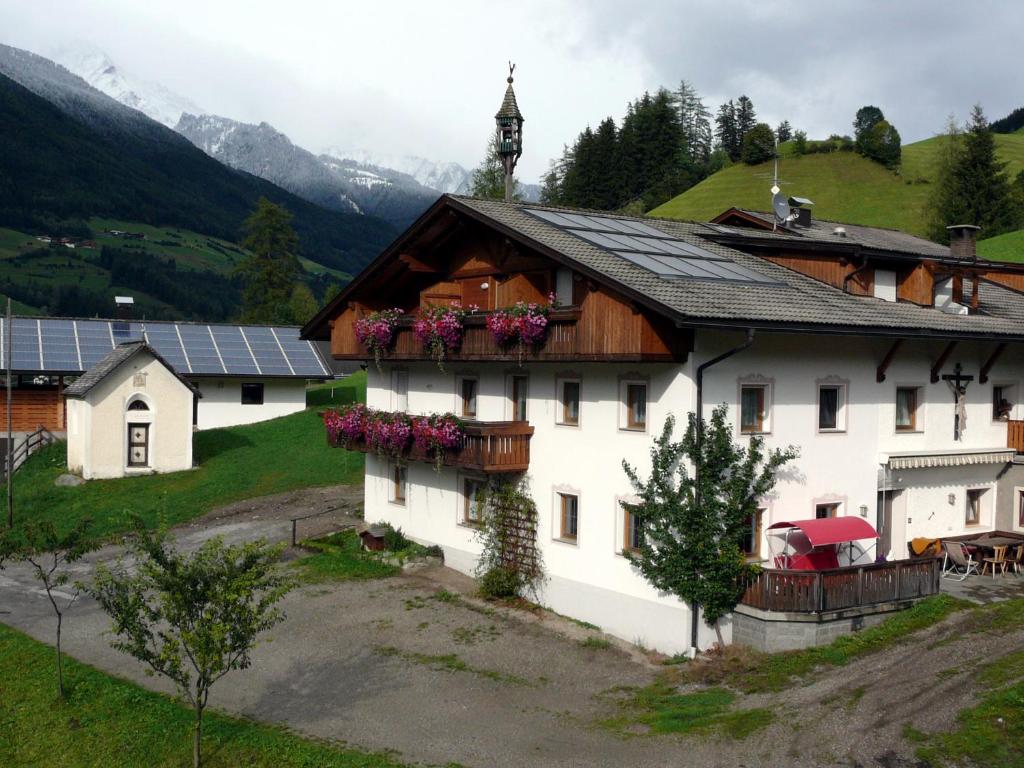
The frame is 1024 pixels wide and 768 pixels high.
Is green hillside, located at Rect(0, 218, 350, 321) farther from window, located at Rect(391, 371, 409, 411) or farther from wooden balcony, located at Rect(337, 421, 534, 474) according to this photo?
wooden balcony, located at Rect(337, 421, 534, 474)

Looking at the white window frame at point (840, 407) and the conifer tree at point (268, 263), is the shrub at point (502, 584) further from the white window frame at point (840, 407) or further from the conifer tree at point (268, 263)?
the conifer tree at point (268, 263)

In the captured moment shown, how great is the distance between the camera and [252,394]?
47875 mm

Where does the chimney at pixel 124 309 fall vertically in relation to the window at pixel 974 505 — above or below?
above

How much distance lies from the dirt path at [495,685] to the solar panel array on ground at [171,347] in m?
21.5

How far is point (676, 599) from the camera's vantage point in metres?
20.2

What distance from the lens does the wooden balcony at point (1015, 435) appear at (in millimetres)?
25011

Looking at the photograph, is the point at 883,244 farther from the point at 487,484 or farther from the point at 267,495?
the point at 267,495

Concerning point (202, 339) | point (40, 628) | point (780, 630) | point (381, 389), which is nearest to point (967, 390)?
point (780, 630)

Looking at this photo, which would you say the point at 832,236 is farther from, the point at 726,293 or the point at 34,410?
the point at 34,410

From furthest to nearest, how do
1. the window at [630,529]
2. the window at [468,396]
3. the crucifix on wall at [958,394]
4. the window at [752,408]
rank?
the window at [468,396], the crucifix on wall at [958,394], the window at [630,529], the window at [752,408]

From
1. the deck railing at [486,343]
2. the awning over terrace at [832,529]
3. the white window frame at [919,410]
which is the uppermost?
the deck railing at [486,343]

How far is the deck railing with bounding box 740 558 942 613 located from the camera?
752 inches

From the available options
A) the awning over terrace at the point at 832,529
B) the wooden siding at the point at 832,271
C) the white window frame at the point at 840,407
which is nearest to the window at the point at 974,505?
the white window frame at the point at 840,407

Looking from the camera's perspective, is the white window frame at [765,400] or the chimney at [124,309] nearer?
the white window frame at [765,400]
